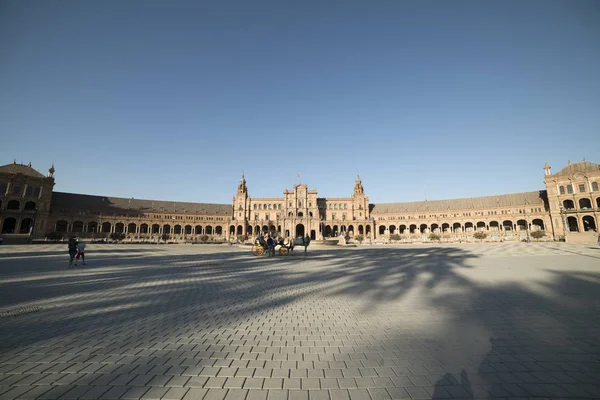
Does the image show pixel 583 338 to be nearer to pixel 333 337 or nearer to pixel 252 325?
pixel 333 337

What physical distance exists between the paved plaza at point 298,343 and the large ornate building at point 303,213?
172 ft

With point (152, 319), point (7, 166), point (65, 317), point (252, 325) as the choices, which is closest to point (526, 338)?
point (252, 325)

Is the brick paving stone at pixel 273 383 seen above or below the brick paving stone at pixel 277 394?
below

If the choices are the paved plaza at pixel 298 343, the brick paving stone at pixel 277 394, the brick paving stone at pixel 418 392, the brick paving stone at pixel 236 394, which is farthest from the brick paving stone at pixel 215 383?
the brick paving stone at pixel 418 392

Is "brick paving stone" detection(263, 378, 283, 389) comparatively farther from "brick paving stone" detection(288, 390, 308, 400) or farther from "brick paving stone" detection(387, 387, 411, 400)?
"brick paving stone" detection(387, 387, 411, 400)

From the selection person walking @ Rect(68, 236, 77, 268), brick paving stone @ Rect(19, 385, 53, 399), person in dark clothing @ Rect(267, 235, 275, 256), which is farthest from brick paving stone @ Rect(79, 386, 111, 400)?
person in dark clothing @ Rect(267, 235, 275, 256)

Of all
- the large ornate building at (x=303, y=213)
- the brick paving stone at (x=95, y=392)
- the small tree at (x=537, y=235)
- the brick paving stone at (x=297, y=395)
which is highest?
the large ornate building at (x=303, y=213)

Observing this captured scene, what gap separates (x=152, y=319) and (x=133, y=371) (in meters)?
2.29

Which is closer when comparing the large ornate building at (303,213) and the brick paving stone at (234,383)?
the brick paving stone at (234,383)

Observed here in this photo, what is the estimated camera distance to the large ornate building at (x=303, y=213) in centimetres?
5553

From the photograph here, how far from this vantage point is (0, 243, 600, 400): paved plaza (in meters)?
2.83

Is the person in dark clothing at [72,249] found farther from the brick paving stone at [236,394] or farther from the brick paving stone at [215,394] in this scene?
the brick paving stone at [236,394]

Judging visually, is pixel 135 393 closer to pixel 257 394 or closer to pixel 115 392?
pixel 115 392

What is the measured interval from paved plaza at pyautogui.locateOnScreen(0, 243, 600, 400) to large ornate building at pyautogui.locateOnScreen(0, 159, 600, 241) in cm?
5250
